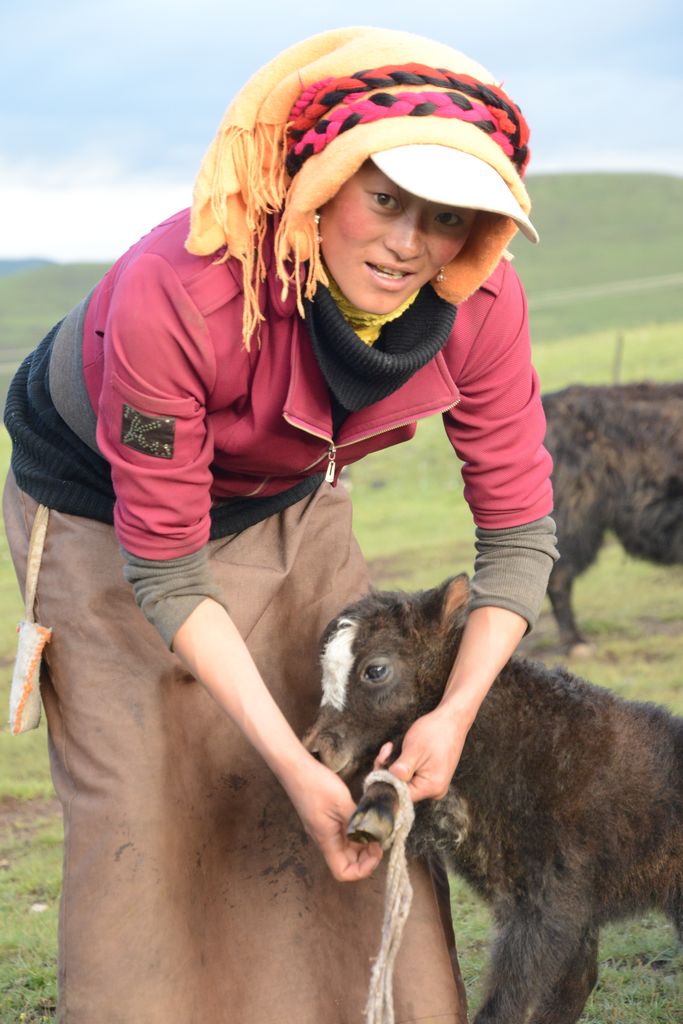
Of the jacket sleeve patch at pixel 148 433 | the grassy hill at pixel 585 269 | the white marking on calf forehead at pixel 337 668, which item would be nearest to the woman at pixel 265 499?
the jacket sleeve patch at pixel 148 433

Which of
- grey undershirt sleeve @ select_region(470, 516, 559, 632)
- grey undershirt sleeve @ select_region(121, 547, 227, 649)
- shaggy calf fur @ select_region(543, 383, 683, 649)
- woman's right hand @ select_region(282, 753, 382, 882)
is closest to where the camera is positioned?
woman's right hand @ select_region(282, 753, 382, 882)

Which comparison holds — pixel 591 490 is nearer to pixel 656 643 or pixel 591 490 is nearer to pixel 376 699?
pixel 656 643

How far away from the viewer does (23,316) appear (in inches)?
2479

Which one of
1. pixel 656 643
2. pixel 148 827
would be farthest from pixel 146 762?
pixel 656 643

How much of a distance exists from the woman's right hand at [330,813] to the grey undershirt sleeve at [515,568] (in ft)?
2.26

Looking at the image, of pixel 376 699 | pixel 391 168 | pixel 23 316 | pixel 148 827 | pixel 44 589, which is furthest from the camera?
pixel 23 316

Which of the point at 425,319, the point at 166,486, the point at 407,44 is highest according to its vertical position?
the point at 407,44

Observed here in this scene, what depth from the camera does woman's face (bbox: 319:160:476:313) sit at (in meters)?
2.47

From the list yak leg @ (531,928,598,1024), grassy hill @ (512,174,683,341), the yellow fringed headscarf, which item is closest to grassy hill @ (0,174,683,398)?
grassy hill @ (512,174,683,341)

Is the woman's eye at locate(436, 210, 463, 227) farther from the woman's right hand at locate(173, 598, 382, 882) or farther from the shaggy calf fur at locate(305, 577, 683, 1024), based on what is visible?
the shaggy calf fur at locate(305, 577, 683, 1024)

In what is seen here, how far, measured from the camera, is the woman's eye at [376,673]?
11.2 feet

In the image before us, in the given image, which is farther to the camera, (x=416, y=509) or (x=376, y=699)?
(x=416, y=509)

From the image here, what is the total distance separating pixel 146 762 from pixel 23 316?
2481 inches

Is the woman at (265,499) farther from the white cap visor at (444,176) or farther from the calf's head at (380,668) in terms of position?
the calf's head at (380,668)
